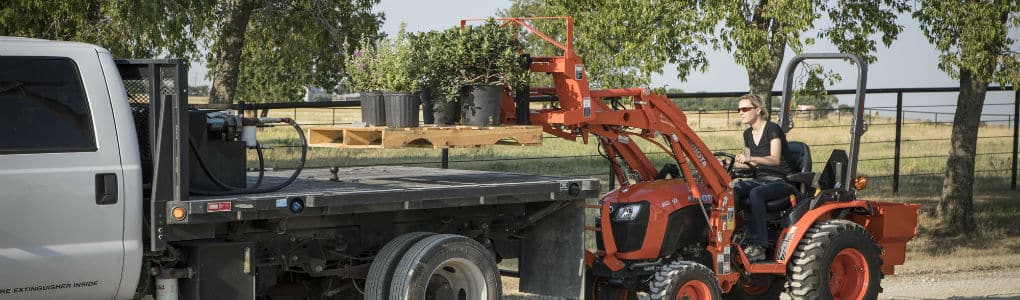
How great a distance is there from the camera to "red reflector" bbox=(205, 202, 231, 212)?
20.6 ft

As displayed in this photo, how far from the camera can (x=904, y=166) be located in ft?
78.6

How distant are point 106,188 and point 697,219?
4.42 m

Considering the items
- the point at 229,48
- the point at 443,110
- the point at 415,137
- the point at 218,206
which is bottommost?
the point at 218,206

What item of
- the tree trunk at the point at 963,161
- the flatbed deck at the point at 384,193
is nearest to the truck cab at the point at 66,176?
the flatbed deck at the point at 384,193

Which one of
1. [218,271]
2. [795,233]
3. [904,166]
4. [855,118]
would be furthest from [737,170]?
[904,166]

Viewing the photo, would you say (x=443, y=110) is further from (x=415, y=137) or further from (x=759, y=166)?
(x=759, y=166)

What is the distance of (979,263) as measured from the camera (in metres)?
13.1

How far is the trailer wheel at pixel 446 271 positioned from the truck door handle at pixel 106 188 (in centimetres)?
176

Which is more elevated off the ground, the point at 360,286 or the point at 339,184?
the point at 339,184

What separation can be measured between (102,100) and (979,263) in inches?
383

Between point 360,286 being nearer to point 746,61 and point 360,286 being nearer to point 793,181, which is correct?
point 793,181

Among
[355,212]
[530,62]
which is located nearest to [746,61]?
[530,62]

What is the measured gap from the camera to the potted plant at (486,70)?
7898 millimetres

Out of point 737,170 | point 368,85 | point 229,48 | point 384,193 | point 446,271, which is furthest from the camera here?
point 229,48
